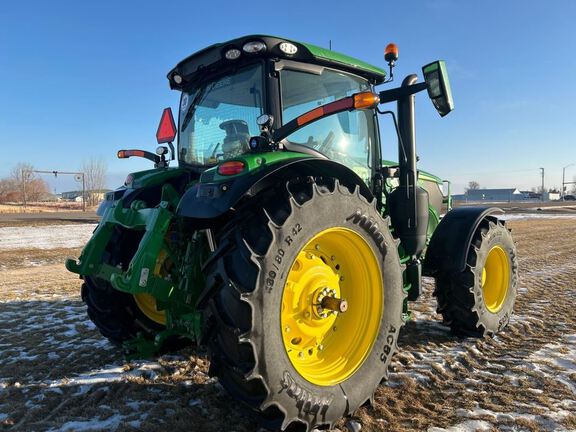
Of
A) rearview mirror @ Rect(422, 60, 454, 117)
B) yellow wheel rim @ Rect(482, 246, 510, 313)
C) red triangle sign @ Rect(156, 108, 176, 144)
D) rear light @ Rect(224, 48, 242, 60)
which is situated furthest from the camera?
yellow wheel rim @ Rect(482, 246, 510, 313)

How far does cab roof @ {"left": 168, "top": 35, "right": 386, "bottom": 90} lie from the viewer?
3.02 m

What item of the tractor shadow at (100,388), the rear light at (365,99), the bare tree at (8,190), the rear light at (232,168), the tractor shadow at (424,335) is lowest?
the tractor shadow at (424,335)

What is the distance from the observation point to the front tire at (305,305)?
2.22m

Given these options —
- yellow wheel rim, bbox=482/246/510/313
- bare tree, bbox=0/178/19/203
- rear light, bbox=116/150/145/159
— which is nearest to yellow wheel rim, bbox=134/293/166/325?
rear light, bbox=116/150/145/159

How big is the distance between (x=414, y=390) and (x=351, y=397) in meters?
0.69

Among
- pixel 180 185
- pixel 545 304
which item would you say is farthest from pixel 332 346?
pixel 545 304

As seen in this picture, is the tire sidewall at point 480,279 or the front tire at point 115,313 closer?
the front tire at point 115,313

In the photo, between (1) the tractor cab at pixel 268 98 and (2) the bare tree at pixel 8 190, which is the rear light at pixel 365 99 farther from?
(2) the bare tree at pixel 8 190

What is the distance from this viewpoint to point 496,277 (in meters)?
4.70

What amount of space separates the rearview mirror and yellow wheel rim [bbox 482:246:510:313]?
1900mm

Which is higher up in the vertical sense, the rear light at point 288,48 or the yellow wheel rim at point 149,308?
the rear light at point 288,48

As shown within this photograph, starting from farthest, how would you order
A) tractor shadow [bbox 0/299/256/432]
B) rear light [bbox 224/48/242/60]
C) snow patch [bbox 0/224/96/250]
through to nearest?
snow patch [bbox 0/224/96/250] → rear light [bbox 224/48/242/60] → tractor shadow [bbox 0/299/256/432]

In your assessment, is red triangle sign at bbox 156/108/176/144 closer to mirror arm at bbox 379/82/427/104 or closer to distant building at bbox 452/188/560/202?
mirror arm at bbox 379/82/427/104

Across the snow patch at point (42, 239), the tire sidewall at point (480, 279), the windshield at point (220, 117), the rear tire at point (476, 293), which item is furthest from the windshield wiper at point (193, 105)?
the snow patch at point (42, 239)
